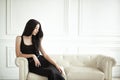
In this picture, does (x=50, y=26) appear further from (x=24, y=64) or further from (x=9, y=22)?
(x=24, y=64)

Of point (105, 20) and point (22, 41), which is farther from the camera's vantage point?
point (105, 20)

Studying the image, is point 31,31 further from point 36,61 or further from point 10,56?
point 10,56

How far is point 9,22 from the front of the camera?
468 cm

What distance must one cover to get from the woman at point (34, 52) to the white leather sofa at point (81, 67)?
0.31 feet

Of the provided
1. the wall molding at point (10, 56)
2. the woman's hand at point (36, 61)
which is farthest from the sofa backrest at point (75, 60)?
the wall molding at point (10, 56)

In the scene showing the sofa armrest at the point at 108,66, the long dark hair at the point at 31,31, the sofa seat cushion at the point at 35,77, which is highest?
the long dark hair at the point at 31,31

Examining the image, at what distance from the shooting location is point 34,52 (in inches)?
139

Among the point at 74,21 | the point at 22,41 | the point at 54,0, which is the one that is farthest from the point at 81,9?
the point at 22,41

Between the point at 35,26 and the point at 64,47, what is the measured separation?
1.51m

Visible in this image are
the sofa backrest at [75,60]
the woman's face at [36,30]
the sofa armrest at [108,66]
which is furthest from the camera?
the sofa backrest at [75,60]

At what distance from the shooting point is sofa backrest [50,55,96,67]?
398cm

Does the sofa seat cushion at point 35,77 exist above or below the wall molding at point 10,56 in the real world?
below

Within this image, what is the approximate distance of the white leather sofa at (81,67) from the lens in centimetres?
337

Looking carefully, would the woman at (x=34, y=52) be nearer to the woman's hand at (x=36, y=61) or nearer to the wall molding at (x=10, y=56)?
Answer: the woman's hand at (x=36, y=61)
